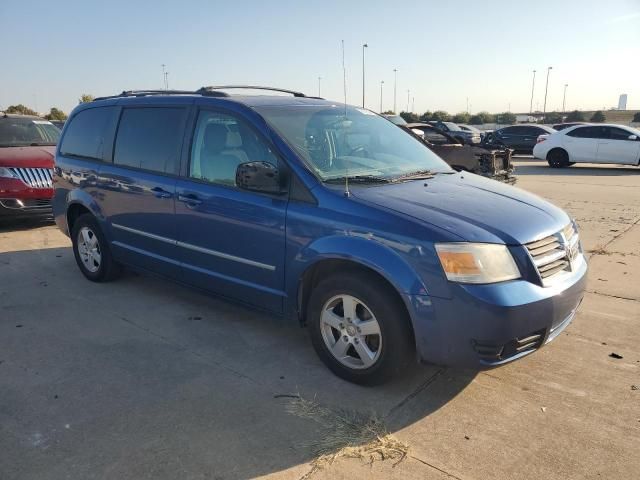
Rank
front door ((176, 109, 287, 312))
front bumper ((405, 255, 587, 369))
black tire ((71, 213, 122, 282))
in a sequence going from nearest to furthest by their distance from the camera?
front bumper ((405, 255, 587, 369)), front door ((176, 109, 287, 312)), black tire ((71, 213, 122, 282))

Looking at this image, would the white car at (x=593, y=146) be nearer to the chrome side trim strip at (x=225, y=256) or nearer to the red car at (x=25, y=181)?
the red car at (x=25, y=181)

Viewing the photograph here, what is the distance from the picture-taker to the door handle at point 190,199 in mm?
4028

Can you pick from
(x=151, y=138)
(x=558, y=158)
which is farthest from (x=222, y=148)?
(x=558, y=158)

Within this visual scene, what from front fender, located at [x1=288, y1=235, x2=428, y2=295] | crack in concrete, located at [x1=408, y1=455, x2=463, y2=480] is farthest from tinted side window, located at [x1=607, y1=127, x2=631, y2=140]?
crack in concrete, located at [x1=408, y1=455, x2=463, y2=480]

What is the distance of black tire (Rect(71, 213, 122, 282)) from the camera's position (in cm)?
525

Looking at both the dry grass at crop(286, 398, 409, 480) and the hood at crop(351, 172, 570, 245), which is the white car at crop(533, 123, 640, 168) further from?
the dry grass at crop(286, 398, 409, 480)

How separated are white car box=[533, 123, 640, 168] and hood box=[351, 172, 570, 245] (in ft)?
49.4

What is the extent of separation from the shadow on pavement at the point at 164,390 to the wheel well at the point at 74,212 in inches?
39.8

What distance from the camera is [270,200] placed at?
11.8 ft

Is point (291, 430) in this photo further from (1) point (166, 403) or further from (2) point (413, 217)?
(2) point (413, 217)

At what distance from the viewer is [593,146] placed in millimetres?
16984

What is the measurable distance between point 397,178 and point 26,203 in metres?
6.11

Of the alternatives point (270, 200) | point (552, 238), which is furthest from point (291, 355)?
point (552, 238)

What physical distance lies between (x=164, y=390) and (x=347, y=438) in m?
1.23
